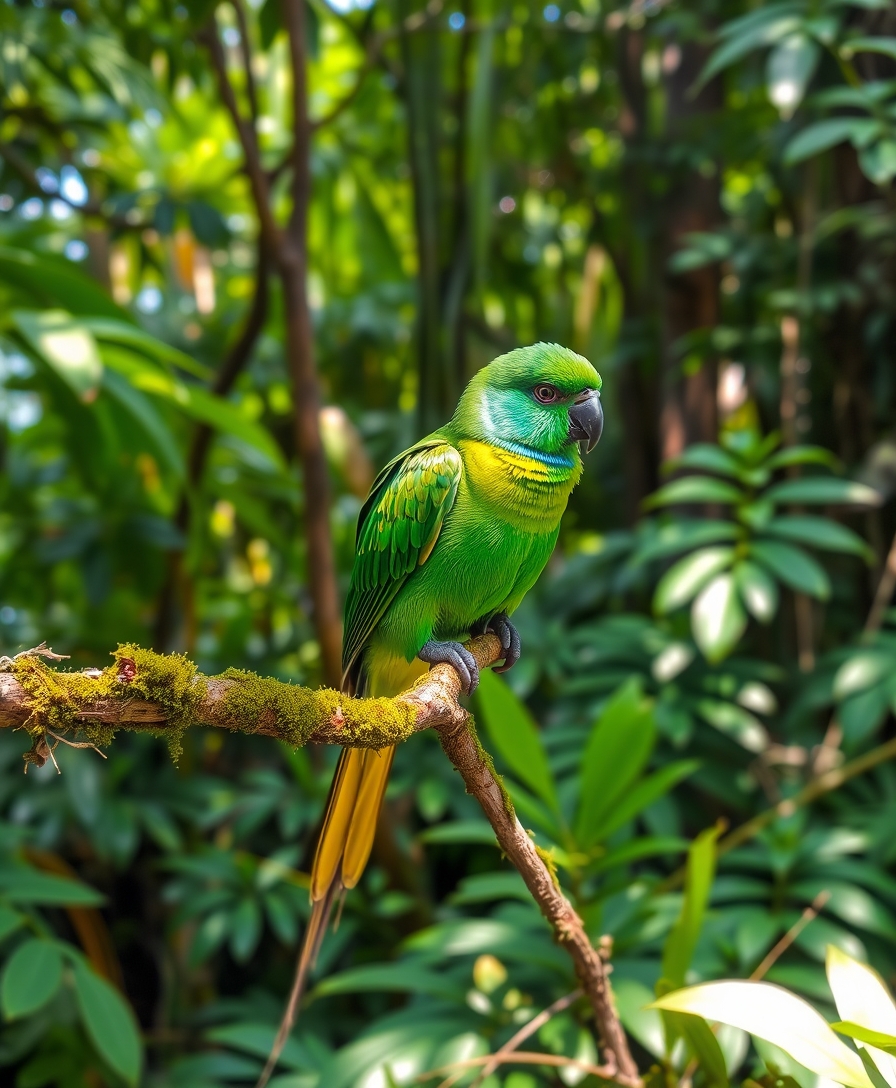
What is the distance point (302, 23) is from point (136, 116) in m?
0.88

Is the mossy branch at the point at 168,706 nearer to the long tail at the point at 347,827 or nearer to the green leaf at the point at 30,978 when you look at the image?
the long tail at the point at 347,827

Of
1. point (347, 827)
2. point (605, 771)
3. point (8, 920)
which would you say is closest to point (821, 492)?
point (605, 771)

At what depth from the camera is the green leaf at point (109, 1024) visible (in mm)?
1930

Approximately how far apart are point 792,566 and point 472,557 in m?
1.40

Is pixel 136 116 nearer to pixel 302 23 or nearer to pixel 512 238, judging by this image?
pixel 302 23

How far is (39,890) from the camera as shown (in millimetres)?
2121

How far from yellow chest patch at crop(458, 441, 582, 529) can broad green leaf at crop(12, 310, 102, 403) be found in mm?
886

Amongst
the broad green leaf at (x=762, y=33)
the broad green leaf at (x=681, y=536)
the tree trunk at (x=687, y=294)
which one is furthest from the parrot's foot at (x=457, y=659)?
the tree trunk at (x=687, y=294)

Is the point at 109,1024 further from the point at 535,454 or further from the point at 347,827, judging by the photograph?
the point at 535,454

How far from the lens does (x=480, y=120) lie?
3.04m

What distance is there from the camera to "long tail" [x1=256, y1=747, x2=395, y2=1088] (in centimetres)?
151

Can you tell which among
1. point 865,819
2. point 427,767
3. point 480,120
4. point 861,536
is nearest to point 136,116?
point 480,120

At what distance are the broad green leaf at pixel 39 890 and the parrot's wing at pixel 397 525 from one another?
89cm

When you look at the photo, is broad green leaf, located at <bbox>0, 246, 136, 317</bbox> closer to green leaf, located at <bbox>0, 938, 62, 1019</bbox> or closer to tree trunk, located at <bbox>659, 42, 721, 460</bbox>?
green leaf, located at <bbox>0, 938, 62, 1019</bbox>
